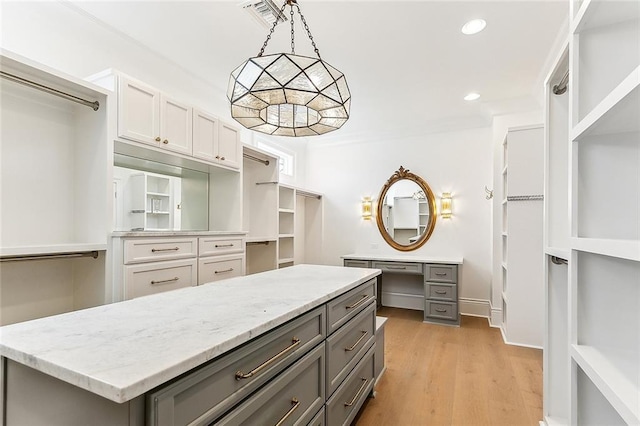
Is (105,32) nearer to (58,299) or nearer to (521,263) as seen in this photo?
(58,299)

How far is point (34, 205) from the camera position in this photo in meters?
2.22

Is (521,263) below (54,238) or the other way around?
below

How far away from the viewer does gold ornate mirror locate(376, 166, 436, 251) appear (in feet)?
16.3

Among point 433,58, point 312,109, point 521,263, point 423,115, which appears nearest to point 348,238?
point 423,115

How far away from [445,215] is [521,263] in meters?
1.50

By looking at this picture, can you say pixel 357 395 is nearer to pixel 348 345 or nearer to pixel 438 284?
pixel 348 345

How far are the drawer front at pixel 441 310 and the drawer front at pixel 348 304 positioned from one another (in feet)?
7.90

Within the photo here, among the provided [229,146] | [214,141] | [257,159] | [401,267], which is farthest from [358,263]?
[214,141]

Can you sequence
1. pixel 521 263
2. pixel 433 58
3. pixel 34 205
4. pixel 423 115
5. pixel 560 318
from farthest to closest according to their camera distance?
pixel 423 115 < pixel 521 263 < pixel 433 58 < pixel 34 205 < pixel 560 318

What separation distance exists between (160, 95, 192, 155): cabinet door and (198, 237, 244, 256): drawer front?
84 cm

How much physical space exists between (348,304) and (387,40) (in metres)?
2.33

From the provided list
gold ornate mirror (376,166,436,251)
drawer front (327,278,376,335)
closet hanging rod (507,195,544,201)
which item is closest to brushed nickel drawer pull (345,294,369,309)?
drawer front (327,278,376,335)

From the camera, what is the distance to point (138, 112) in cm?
248

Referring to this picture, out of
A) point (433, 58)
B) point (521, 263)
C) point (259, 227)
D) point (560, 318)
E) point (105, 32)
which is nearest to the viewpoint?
point (560, 318)
